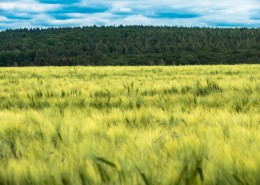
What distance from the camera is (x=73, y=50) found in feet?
495

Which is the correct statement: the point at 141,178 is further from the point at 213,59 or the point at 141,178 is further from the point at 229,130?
the point at 213,59

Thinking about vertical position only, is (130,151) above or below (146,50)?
above

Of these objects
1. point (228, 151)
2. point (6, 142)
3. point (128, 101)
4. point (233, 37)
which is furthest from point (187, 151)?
point (233, 37)

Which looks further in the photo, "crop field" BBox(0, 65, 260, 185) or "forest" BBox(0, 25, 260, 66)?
"forest" BBox(0, 25, 260, 66)

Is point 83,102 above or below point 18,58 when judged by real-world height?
above

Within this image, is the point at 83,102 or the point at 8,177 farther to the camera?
the point at 83,102

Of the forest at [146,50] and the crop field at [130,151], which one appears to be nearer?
the crop field at [130,151]

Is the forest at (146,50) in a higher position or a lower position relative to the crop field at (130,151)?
lower

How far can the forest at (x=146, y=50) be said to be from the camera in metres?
117

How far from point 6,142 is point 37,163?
2.31 feet

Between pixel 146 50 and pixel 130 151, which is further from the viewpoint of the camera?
pixel 146 50

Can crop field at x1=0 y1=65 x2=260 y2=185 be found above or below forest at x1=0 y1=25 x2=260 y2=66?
above

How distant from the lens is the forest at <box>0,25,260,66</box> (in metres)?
117

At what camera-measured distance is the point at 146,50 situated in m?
147
